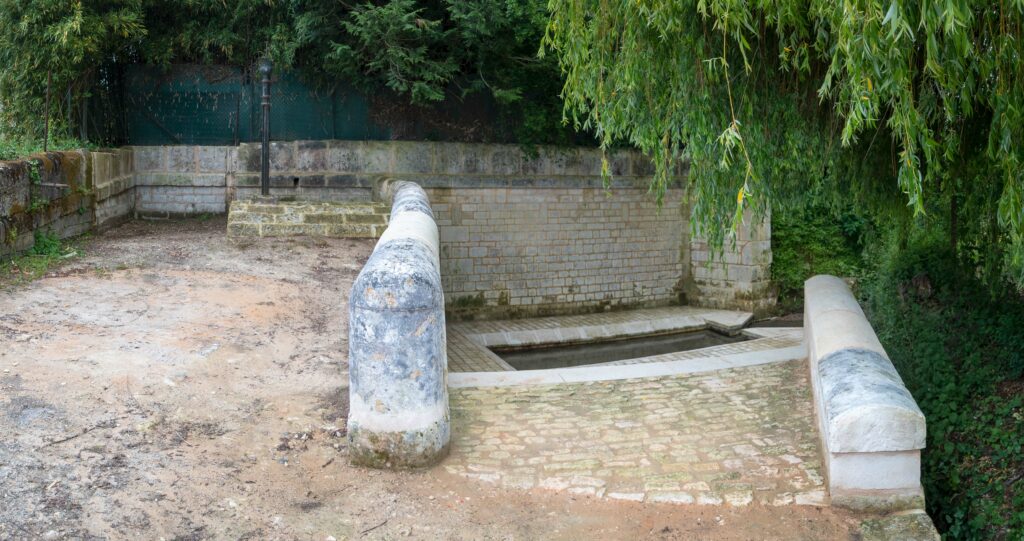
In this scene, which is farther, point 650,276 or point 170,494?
point 650,276

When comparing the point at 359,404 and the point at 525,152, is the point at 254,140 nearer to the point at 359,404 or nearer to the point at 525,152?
the point at 525,152

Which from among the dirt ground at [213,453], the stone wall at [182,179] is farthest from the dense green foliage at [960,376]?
the stone wall at [182,179]

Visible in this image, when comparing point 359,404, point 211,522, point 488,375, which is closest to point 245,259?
point 488,375

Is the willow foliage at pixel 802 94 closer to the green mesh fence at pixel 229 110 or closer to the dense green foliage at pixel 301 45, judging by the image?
the dense green foliage at pixel 301 45

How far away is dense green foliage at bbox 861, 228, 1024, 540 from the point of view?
6031 millimetres

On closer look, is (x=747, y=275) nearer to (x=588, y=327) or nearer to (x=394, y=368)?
(x=588, y=327)

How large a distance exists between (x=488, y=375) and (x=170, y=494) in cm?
286

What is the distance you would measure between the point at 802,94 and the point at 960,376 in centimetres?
317

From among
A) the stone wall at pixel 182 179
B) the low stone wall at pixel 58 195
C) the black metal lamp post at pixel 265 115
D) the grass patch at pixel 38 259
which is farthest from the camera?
the stone wall at pixel 182 179

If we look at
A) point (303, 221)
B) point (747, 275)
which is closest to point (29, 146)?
point (303, 221)

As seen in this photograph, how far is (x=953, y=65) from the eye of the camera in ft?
14.1

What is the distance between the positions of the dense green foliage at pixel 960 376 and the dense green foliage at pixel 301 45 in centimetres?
629

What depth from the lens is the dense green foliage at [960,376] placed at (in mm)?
6031

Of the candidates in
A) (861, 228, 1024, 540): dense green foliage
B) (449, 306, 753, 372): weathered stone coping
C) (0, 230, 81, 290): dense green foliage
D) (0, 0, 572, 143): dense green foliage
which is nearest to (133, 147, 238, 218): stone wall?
(0, 0, 572, 143): dense green foliage
